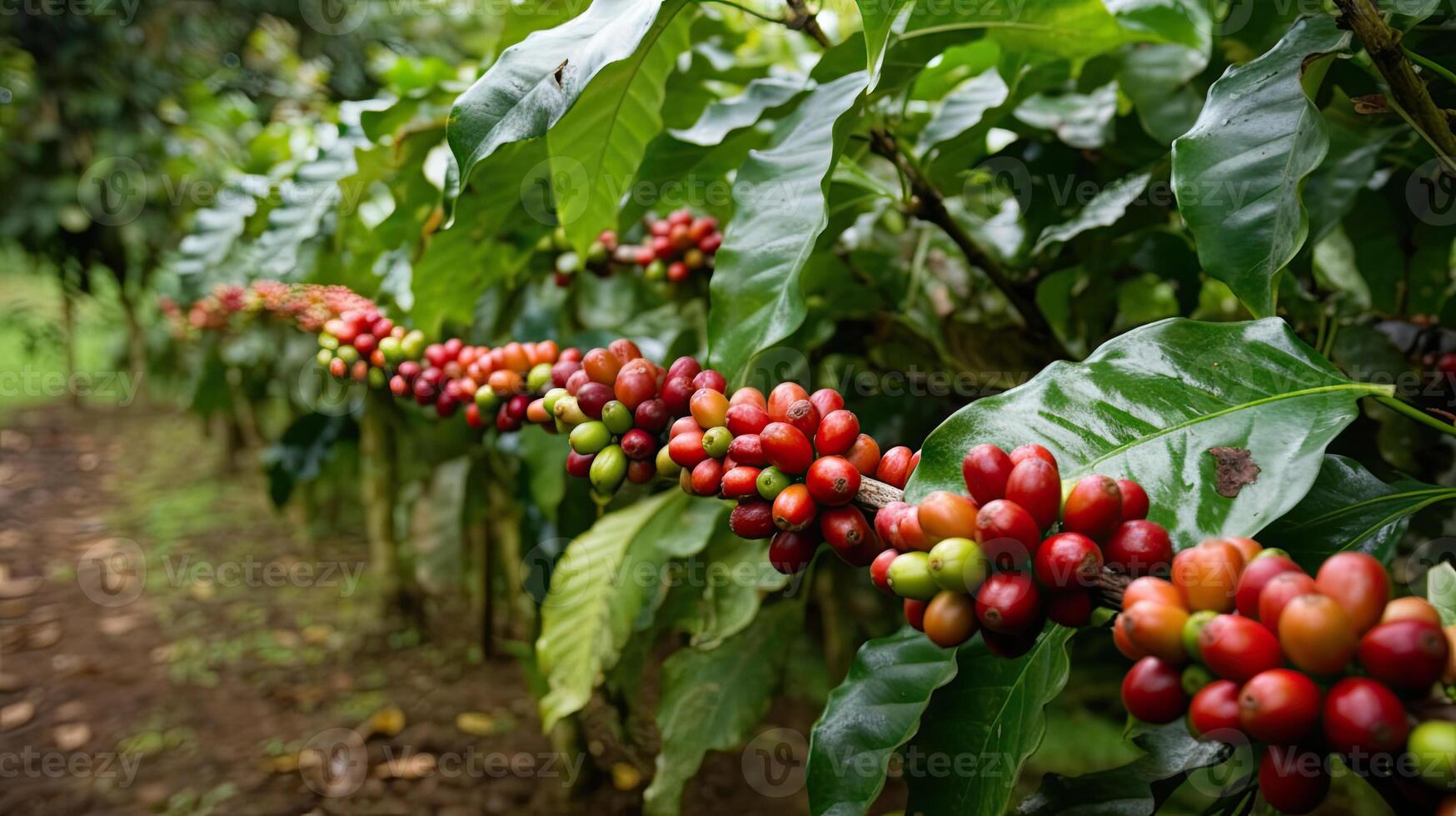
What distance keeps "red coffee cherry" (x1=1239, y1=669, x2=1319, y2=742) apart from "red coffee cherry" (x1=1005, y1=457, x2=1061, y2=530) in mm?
111

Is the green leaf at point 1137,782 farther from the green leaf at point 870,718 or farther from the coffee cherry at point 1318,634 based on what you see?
the coffee cherry at point 1318,634

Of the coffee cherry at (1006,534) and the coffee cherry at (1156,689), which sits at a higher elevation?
the coffee cherry at (1006,534)

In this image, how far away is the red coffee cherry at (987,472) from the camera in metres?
0.42

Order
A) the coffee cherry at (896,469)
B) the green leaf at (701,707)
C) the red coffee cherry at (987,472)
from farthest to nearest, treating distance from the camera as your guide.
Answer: the green leaf at (701,707) → the coffee cherry at (896,469) → the red coffee cherry at (987,472)

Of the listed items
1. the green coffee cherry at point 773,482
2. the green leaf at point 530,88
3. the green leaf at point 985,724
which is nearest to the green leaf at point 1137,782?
the green leaf at point 985,724

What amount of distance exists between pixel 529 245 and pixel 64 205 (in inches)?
135

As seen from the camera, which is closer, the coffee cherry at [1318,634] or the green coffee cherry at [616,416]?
the coffee cherry at [1318,634]

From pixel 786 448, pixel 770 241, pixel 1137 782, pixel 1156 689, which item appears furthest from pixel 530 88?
pixel 1137 782

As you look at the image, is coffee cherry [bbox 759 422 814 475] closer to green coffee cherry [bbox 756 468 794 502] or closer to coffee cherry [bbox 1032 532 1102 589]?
green coffee cherry [bbox 756 468 794 502]

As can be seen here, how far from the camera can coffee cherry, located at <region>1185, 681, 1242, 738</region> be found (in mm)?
337

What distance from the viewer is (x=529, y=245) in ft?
3.69

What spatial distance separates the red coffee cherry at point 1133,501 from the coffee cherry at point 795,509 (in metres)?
0.16

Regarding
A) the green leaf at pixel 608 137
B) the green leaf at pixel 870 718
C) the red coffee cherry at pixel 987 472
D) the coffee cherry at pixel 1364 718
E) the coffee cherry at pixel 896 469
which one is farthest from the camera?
the green leaf at pixel 608 137

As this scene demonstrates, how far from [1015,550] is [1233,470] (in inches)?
6.2
